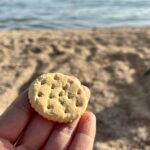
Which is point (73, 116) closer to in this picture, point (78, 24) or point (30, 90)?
point (30, 90)

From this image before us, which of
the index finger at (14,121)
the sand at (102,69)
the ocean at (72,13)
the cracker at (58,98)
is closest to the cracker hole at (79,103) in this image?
the cracker at (58,98)

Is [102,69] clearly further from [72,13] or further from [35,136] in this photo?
[72,13]

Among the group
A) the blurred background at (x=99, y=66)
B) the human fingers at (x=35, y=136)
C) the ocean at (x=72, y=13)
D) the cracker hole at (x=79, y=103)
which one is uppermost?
the cracker hole at (x=79, y=103)

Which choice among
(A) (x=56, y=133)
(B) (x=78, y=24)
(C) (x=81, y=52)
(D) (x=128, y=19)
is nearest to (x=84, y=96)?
(A) (x=56, y=133)

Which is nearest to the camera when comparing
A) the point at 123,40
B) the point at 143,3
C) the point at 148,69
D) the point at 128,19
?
the point at 148,69

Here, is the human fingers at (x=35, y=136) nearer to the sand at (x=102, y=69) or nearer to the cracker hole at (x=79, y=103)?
the cracker hole at (x=79, y=103)

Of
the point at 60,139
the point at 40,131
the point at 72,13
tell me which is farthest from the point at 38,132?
the point at 72,13
